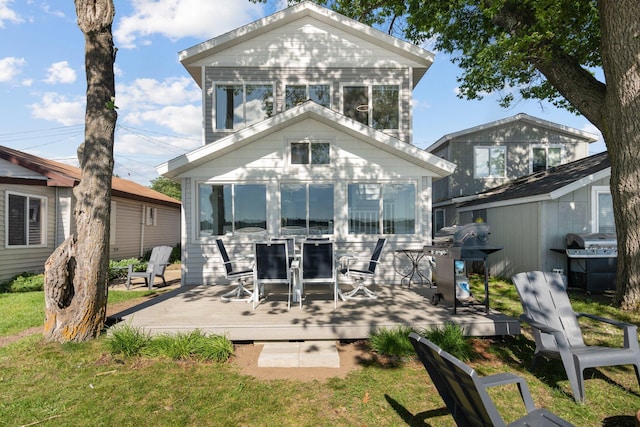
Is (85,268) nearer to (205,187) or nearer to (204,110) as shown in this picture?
(205,187)

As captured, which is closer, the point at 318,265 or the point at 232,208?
the point at 318,265

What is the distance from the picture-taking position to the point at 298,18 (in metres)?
10.6

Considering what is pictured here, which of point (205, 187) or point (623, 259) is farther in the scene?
point (205, 187)

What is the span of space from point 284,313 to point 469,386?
405 centimetres

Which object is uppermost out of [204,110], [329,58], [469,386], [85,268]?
[329,58]

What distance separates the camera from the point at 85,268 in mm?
4945

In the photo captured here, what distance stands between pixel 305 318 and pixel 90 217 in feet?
11.4

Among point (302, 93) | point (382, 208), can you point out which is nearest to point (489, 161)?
point (382, 208)

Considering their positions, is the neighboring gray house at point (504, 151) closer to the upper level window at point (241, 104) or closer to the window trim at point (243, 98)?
the window trim at point (243, 98)

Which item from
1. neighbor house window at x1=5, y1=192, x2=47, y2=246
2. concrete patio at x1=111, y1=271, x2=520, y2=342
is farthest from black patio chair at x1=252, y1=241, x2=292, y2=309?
neighbor house window at x1=5, y1=192, x2=47, y2=246

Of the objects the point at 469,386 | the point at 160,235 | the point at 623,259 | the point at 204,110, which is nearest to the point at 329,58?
the point at 204,110

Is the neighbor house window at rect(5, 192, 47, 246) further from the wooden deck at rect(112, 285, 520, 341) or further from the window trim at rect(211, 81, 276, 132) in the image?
the wooden deck at rect(112, 285, 520, 341)

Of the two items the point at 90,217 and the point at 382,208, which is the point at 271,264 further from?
the point at 382,208

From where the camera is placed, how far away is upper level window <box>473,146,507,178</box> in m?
16.0
